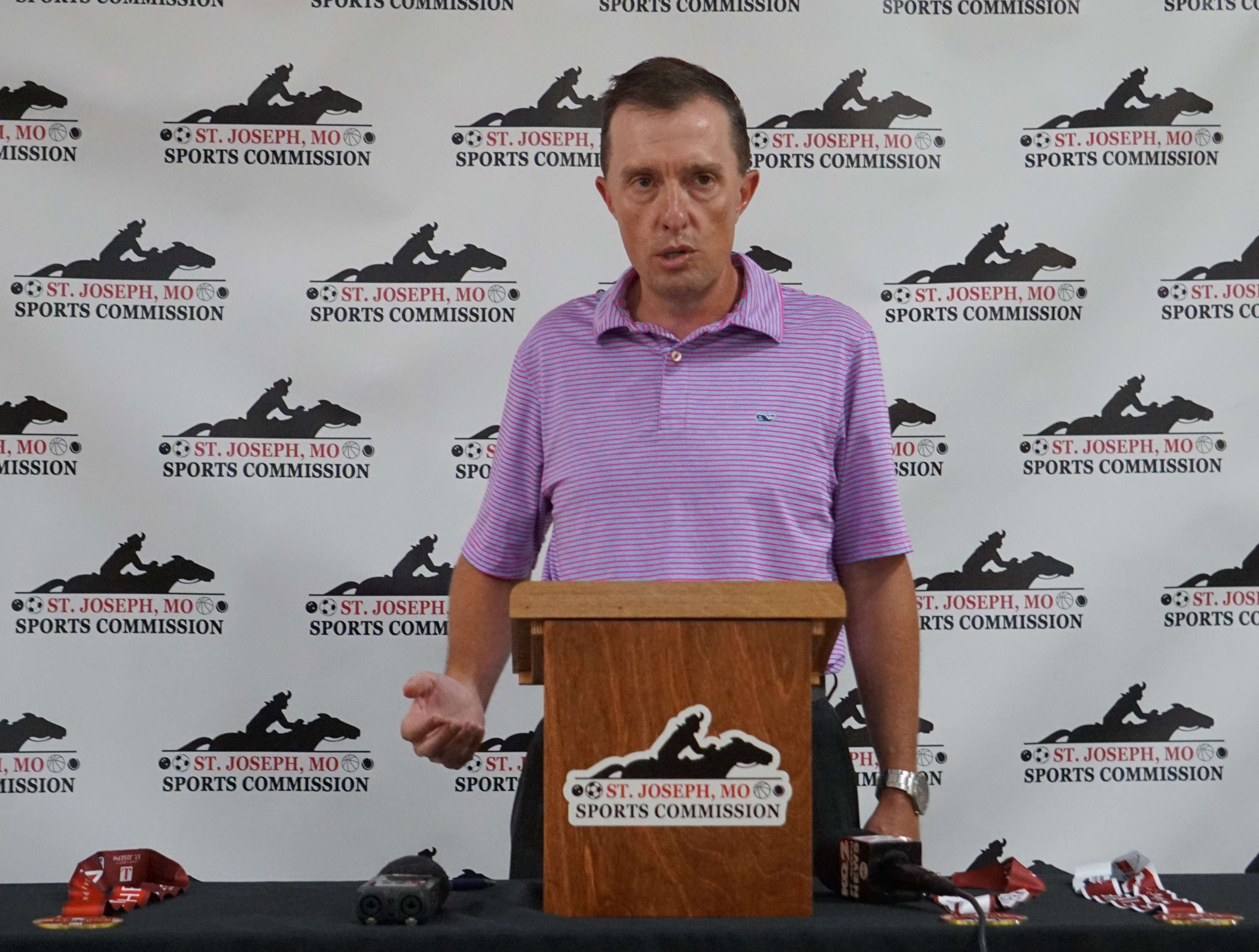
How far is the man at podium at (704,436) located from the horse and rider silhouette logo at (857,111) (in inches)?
41.6

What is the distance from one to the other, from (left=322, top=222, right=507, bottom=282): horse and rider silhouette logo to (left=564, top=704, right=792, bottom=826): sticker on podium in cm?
187

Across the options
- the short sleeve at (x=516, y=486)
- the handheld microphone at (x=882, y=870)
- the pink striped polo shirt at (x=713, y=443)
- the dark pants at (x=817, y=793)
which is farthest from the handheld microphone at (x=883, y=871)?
the short sleeve at (x=516, y=486)

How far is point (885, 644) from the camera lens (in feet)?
5.58

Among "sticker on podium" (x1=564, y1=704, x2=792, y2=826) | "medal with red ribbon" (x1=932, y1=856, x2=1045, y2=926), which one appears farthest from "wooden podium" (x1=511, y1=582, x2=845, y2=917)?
"medal with red ribbon" (x1=932, y1=856, x2=1045, y2=926)

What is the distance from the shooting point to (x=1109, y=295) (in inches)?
106

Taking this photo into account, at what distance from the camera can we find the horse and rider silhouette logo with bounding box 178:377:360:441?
265 cm

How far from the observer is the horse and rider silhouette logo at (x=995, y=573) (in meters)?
2.65

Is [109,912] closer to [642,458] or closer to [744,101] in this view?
[642,458]

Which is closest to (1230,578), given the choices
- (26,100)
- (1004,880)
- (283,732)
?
(1004,880)

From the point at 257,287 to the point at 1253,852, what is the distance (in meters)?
2.42

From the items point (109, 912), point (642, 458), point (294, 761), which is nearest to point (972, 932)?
Result: point (109, 912)

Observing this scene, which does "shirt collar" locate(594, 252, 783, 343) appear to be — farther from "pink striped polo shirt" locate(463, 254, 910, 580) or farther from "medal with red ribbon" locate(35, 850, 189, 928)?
"medal with red ribbon" locate(35, 850, 189, 928)

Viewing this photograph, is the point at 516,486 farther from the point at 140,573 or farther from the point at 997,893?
the point at 140,573

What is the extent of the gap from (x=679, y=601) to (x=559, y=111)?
1950 millimetres
